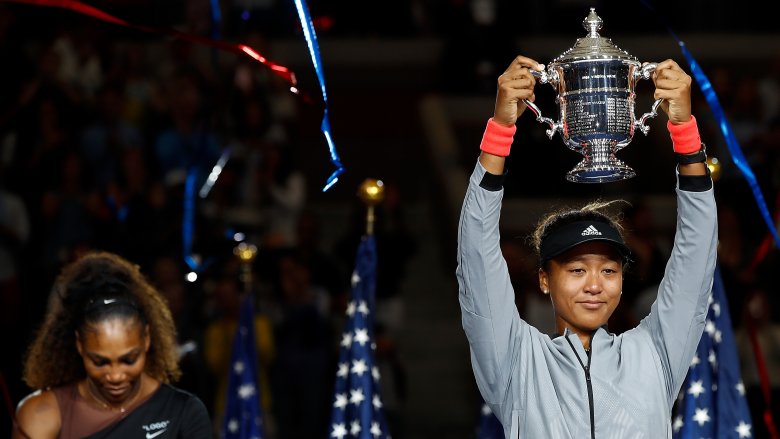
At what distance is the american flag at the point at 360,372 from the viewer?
22.0 ft

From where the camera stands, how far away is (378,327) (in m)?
9.61

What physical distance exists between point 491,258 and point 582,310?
0.33 metres

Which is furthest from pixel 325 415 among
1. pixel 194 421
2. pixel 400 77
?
pixel 400 77

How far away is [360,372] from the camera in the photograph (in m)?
6.72

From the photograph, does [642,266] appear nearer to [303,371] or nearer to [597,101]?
[303,371]

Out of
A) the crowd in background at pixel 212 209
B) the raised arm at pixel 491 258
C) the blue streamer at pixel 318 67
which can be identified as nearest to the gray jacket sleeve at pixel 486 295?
the raised arm at pixel 491 258

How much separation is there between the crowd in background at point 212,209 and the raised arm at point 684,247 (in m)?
3.29

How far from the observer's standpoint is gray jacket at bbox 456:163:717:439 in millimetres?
4266

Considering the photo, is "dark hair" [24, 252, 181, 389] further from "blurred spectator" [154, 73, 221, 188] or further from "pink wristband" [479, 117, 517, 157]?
"blurred spectator" [154, 73, 221, 188]

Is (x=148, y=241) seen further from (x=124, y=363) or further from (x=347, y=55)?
(x=347, y=55)

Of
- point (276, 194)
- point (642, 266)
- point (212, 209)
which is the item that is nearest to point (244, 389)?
point (642, 266)

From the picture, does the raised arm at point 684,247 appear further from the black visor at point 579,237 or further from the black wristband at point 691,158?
the black visor at point 579,237

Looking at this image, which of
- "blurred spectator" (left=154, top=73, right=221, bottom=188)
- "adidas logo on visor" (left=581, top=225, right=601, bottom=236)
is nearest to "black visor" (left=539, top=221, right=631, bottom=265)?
"adidas logo on visor" (left=581, top=225, right=601, bottom=236)

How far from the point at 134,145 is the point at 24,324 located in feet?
8.27
